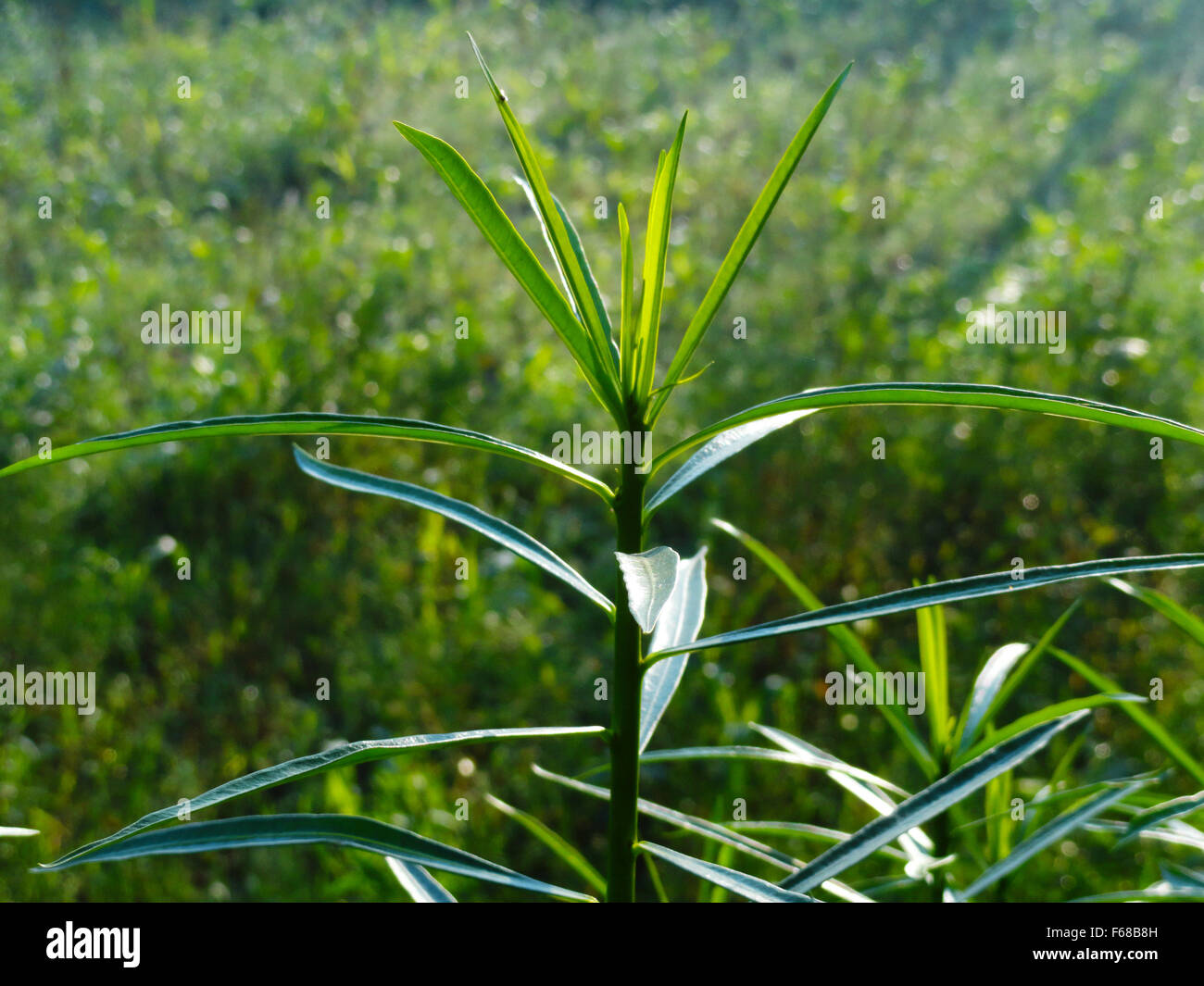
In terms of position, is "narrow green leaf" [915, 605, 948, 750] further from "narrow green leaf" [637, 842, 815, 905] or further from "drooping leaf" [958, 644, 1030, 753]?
"narrow green leaf" [637, 842, 815, 905]

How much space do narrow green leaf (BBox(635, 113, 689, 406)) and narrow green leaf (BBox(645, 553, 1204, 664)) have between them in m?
0.16

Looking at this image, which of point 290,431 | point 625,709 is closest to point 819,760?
point 625,709

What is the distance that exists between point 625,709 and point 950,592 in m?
0.20

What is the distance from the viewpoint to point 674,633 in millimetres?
780

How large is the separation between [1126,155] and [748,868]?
3820mm

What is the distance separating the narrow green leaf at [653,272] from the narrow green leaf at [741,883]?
11.4 inches

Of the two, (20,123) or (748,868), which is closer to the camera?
(748,868)

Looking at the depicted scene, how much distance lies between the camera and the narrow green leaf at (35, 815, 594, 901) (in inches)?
22.1

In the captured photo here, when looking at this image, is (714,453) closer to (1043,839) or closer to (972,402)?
(972,402)

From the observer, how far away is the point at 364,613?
8.87 feet

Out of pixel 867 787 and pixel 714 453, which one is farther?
pixel 867 787

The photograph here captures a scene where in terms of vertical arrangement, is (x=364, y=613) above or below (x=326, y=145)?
below

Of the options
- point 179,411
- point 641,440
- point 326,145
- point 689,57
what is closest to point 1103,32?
point 689,57

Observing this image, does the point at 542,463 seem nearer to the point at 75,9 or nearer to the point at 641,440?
the point at 641,440
